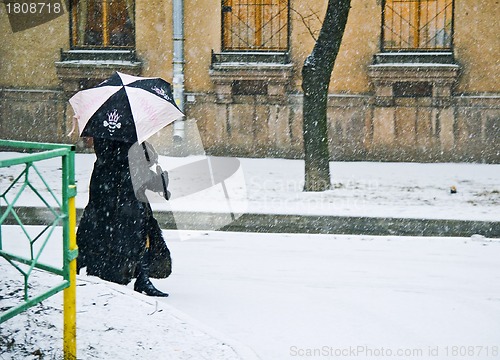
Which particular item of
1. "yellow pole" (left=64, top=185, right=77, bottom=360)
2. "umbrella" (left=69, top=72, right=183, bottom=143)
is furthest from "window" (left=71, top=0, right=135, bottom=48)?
"yellow pole" (left=64, top=185, right=77, bottom=360)

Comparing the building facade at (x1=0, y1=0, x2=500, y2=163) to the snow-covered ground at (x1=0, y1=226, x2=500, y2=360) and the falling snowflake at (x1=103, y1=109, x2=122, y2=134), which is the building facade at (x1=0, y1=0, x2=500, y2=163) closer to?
the snow-covered ground at (x1=0, y1=226, x2=500, y2=360)

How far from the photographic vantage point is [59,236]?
936 cm

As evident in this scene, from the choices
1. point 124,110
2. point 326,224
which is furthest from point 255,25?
point 124,110

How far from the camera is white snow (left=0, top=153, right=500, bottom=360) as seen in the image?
5.11m

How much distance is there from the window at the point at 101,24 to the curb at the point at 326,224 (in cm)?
718

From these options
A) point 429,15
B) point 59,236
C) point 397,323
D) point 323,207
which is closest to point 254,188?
point 323,207

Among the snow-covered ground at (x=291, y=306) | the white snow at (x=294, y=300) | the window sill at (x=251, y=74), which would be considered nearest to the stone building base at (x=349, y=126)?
the window sill at (x=251, y=74)

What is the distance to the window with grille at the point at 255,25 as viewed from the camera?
651 inches

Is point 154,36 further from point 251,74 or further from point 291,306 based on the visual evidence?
point 291,306

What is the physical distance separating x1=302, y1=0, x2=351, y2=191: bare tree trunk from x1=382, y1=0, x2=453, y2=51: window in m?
3.96

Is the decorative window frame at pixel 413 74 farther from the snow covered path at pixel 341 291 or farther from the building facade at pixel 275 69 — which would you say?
the snow covered path at pixel 341 291

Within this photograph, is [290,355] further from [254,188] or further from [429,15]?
[429,15]

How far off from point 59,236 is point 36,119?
8.71 metres

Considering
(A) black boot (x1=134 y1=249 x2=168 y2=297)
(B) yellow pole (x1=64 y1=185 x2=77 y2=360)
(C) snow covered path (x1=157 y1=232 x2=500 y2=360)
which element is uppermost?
(B) yellow pole (x1=64 y1=185 x2=77 y2=360)
